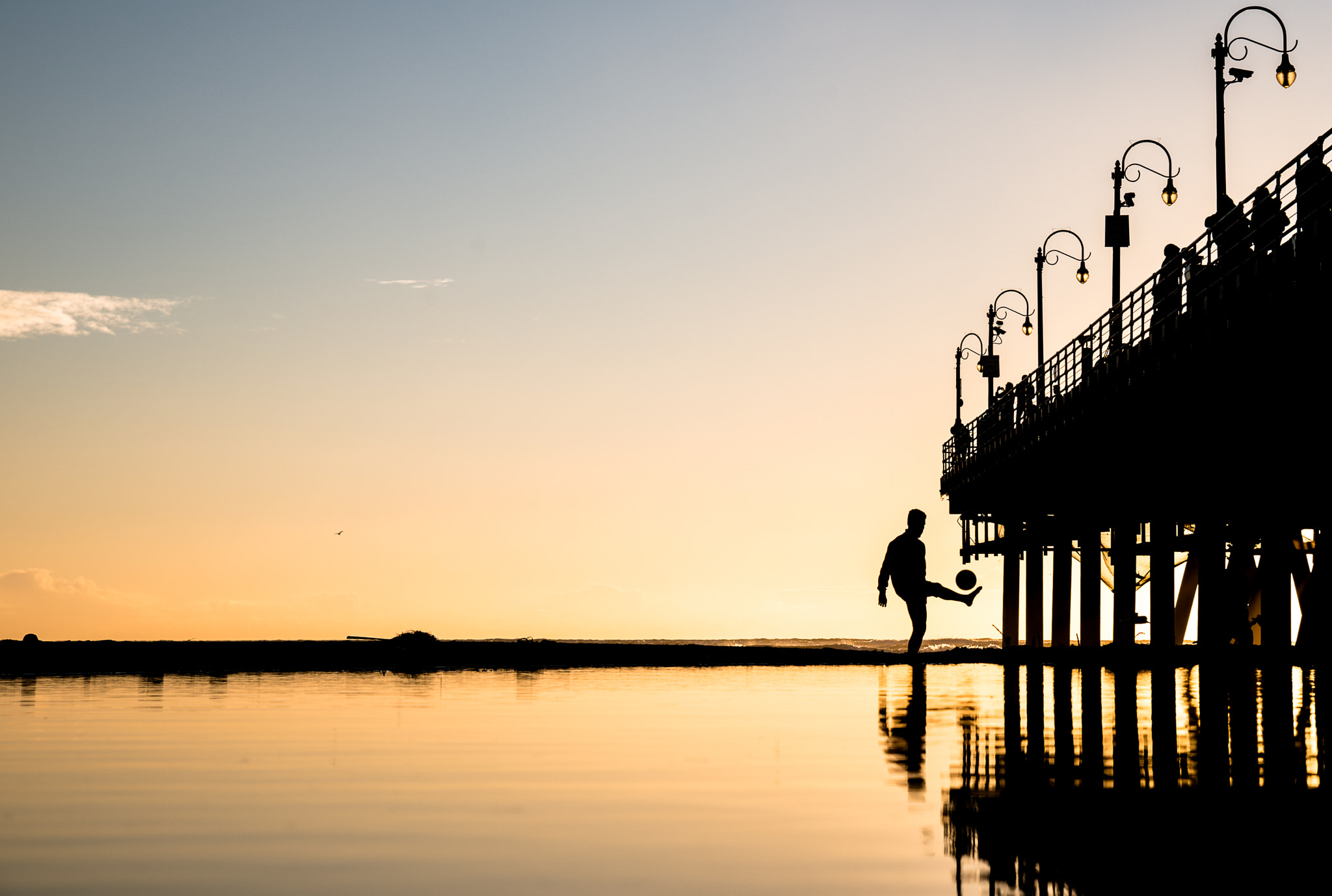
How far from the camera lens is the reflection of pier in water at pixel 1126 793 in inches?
197

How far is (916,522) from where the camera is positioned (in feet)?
63.5

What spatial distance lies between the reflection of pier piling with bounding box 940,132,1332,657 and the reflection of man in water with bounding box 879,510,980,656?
13.8 ft

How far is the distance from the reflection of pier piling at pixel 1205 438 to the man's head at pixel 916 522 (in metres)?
4.02

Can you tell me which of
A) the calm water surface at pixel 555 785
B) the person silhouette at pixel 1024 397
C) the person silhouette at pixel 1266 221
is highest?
the person silhouette at pixel 1024 397

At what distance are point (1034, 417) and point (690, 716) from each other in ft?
78.8

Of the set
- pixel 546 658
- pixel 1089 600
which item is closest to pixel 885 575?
pixel 546 658

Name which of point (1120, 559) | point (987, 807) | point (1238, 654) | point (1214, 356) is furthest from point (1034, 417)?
point (987, 807)

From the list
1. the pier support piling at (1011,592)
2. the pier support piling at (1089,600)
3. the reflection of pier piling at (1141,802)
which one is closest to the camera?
the reflection of pier piling at (1141,802)

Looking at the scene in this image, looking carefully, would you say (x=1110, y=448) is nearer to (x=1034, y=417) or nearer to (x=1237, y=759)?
(x=1034, y=417)

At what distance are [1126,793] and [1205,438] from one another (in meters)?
19.1

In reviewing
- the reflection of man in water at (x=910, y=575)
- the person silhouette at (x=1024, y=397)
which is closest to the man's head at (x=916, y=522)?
the reflection of man in water at (x=910, y=575)

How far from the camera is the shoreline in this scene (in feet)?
86.6

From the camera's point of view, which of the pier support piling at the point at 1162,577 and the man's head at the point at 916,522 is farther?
the pier support piling at the point at 1162,577

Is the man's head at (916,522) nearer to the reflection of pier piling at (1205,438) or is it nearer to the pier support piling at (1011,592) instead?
the reflection of pier piling at (1205,438)
